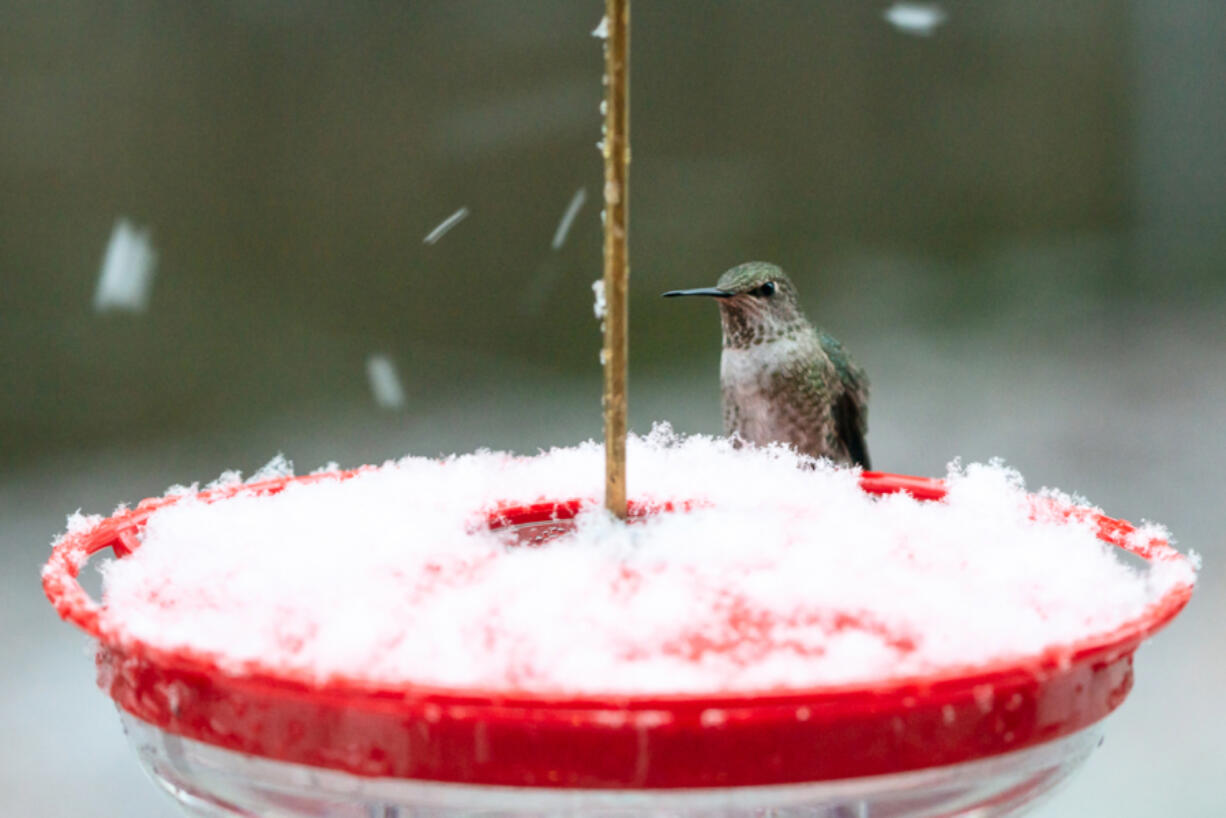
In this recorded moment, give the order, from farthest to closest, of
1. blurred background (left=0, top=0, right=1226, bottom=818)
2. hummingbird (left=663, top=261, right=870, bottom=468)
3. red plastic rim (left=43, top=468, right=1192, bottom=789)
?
blurred background (left=0, top=0, right=1226, bottom=818) → hummingbird (left=663, top=261, right=870, bottom=468) → red plastic rim (left=43, top=468, right=1192, bottom=789)

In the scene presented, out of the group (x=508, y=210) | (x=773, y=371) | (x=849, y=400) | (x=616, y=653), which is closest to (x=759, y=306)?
(x=773, y=371)

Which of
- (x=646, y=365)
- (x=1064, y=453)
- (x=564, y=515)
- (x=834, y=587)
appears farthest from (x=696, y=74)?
(x=834, y=587)

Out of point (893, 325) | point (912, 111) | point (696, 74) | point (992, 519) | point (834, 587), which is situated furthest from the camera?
point (893, 325)

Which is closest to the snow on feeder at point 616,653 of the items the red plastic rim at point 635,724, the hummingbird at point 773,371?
the red plastic rim at point 635,724

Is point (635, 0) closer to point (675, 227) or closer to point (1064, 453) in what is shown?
point (675, 227)

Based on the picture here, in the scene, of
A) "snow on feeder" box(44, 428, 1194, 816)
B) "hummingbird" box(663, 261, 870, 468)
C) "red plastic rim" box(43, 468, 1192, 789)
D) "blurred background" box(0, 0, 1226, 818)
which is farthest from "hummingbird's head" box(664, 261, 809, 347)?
"blurred background" box(0, 0, 1226, 818)

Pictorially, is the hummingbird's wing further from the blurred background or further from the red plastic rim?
the blurred background
